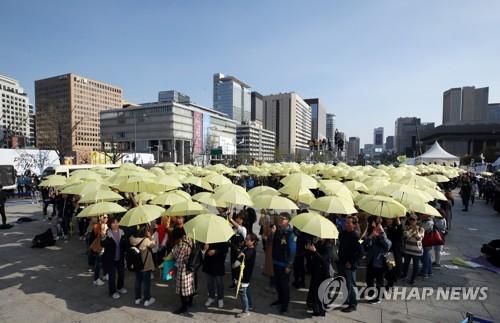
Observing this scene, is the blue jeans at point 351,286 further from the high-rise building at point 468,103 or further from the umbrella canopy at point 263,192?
the high-rise building at point 468,103

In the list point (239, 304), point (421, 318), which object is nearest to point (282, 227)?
point (239, 304)

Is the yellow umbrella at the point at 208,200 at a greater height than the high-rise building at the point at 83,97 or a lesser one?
lesser

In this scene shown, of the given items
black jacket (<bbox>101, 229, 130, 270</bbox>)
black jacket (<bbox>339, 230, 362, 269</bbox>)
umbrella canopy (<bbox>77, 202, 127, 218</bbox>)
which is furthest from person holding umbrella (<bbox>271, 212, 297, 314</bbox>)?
umbrella canopy (<bbox>77, 202, 127, 218</bbox>)

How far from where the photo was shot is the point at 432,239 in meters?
7.54

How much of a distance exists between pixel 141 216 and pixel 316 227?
382cm

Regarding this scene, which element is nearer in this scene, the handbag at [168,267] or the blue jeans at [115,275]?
the handbag at [168,267]

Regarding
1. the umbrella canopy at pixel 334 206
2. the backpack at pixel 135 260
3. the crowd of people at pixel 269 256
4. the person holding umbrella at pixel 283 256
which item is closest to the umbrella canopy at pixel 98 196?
the crowd of people at pixel 269 256

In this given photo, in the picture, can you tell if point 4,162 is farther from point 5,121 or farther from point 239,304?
point 5,121

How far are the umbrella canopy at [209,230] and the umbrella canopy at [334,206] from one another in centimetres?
262

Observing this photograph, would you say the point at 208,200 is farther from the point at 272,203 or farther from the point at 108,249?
the point at 108,249

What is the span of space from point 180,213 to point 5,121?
107294 mm

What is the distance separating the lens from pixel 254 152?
155 metres

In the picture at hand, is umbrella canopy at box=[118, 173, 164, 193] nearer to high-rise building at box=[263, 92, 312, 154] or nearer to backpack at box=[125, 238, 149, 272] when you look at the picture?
backpack at box=[125, 238, 149, 272]

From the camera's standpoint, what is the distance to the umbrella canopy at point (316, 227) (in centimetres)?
541
